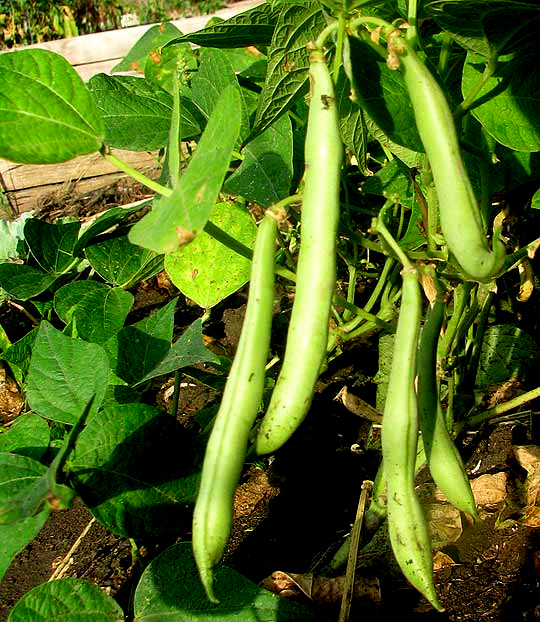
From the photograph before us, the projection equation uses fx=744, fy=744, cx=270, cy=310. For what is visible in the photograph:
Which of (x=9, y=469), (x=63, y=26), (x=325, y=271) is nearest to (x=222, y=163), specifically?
(x=325, y=271)

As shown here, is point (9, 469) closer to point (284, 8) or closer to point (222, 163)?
point (222, 163)

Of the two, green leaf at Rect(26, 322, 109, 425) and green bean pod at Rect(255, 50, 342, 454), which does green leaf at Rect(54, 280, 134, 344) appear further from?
green bean pod at Rect(255, 50, 342, 454)

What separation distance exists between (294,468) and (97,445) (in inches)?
22.7

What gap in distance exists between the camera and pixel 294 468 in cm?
139

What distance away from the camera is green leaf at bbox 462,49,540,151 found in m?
0.97

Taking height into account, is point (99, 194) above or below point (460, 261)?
below

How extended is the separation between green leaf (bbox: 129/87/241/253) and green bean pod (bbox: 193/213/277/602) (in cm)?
7

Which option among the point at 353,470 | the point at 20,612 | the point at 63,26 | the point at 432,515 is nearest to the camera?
the point at 20,612

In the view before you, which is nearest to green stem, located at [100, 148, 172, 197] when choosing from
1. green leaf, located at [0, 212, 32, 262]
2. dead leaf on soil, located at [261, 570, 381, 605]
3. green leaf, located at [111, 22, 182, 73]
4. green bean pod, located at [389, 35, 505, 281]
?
green bean pod, located at [389, 35, 505, 281]

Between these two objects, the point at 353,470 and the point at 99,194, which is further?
the point at 99,194

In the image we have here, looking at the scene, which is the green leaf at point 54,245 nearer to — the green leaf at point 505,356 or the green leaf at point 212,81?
the green leaf at point 212,81

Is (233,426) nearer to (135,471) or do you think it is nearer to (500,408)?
(135,471)

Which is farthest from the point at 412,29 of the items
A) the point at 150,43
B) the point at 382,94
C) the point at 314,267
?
the point at 150,43

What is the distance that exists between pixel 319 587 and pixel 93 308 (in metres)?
0.63
